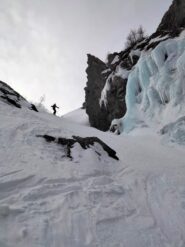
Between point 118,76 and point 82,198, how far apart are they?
621 inches

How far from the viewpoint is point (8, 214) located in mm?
3027

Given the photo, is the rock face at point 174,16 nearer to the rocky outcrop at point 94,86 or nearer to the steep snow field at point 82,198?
the rocky outcrop at point 94,86

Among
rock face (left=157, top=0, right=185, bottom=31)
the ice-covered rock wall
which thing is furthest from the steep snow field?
rock face (left=157, top=0, right=185, bottom=31)

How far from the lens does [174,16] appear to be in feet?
67.1

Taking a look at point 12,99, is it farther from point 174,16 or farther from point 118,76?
point 174,16

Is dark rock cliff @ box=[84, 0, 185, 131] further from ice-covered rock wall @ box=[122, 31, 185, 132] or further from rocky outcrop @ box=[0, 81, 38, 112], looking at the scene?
rocky outcrop @ box=[0, 81, 38, 112]

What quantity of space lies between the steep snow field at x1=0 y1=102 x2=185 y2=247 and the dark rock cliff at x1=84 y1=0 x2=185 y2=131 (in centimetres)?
1238

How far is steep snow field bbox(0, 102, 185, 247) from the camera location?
3008 mm

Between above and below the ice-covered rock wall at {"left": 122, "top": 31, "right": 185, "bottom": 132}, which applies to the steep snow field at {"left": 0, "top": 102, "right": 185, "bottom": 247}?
below

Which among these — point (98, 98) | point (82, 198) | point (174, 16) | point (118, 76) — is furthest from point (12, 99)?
point (174, 16)

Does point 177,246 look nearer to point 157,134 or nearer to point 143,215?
point 143,215

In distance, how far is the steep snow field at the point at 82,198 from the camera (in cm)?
301

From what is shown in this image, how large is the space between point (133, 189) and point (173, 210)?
0.87m

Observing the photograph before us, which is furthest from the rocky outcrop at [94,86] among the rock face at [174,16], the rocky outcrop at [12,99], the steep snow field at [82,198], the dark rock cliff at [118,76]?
the steep snow field at [82,198]
